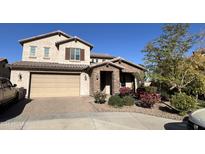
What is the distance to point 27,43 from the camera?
16703 mm

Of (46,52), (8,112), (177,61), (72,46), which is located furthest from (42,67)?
(177,61)

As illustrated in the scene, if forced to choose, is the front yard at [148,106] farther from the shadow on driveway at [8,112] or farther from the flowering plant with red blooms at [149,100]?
the shadow on driveway at [8,112]

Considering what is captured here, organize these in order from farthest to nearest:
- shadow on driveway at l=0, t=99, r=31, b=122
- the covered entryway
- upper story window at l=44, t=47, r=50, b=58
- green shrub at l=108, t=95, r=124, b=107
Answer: the covered entryway, upper story window at l=44, t=47, r=50, b=58, green shrub at l=108, t=95, r=124, b=107, shadow on driveway at l=0, t=99, r=31, b=122

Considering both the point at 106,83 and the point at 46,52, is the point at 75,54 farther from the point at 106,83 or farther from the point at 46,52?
the point at 106,83

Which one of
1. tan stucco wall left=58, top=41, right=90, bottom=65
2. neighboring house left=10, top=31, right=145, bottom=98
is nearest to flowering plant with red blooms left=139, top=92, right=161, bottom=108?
neighboring house left=10, top=31, right=145, bottom=98

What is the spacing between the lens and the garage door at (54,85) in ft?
47.1

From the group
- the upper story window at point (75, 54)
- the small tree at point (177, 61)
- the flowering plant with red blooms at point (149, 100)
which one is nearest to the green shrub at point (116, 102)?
the flowering plant with red blooms at point (149, 100)

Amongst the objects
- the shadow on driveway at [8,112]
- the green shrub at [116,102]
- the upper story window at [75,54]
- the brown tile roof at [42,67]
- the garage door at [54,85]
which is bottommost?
the shadow on driveway at [8,112]

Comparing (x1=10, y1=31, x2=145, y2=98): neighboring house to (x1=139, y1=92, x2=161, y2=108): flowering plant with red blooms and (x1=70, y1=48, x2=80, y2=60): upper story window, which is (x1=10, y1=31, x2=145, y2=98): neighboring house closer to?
(x1=70, y1=48, x2=80, y2=60): upper story window

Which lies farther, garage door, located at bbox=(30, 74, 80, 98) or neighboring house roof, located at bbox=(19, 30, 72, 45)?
neighboring house roof, located at bbox=(19, 30, 72, 45)

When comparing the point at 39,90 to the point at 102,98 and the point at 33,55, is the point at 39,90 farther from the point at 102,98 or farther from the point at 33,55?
the point at 102,98

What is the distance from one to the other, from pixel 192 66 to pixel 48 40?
15.0 metres

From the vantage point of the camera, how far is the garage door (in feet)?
47.1
